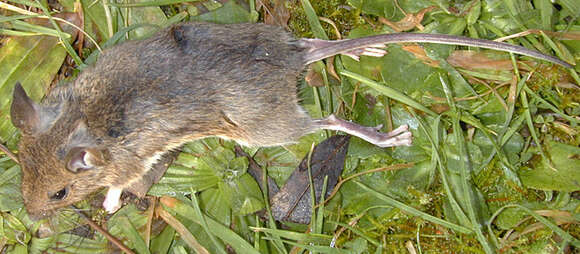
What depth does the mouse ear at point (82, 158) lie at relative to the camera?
309cm

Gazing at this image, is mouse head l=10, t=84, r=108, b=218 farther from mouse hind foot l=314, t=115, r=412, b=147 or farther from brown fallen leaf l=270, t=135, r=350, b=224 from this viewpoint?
mouse hind foot l=314, t=115, r=412, b=147

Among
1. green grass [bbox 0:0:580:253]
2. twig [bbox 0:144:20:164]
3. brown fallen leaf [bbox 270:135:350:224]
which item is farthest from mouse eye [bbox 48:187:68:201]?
brown fallen leaf [bbox 270:135:350:224]

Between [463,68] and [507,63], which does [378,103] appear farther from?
[507,63]

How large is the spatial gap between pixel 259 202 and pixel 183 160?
70 centimetres

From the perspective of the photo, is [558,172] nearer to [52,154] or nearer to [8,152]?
[52,154]

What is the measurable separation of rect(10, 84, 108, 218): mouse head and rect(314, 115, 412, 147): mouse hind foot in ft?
5.21

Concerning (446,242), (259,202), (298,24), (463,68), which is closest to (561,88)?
(463,68)

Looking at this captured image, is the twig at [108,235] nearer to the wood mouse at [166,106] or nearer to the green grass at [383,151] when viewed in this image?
the green grass at [383,151]

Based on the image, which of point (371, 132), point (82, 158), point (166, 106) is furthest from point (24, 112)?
point (371, 132)

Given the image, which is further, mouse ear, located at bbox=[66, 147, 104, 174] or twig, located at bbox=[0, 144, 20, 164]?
twig, located at bbox=[0, 144, 20, 164]

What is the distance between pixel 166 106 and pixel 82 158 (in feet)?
2.09

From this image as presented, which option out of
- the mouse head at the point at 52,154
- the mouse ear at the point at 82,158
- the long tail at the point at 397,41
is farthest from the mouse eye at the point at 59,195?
the long tail at the point at 397,41

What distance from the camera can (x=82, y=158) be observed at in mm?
3166

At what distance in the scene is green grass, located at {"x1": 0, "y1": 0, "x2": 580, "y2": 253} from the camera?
348 centimetres
